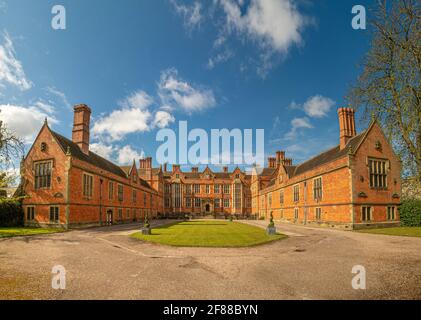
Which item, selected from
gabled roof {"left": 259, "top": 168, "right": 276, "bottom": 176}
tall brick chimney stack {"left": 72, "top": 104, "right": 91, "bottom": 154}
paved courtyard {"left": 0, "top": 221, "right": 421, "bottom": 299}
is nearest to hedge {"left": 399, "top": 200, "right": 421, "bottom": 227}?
paved courtyard {"left": 0, "top": 221, "right": 421, "bottom": 299}

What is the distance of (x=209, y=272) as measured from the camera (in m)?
8.93

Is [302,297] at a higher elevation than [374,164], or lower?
lower

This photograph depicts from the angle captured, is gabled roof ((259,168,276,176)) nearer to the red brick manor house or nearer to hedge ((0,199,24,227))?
the red brick manor house

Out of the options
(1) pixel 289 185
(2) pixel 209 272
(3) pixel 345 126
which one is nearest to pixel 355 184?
(3) pixel 345 126

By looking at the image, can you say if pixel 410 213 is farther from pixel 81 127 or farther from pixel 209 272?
pixel 81 127

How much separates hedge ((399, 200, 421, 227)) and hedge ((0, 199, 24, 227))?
4241cm

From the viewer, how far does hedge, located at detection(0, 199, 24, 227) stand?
27.5 metres

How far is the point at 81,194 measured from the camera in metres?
29.0

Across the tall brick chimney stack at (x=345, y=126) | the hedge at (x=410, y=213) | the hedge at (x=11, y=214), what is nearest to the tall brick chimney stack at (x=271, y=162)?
the tall brick chimney stack at (x=345, y=126)

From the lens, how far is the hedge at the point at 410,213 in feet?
90.0

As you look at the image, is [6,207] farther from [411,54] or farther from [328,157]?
[328,157]

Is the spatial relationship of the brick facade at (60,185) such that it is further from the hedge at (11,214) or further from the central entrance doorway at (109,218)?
the hedge at (11,214)
